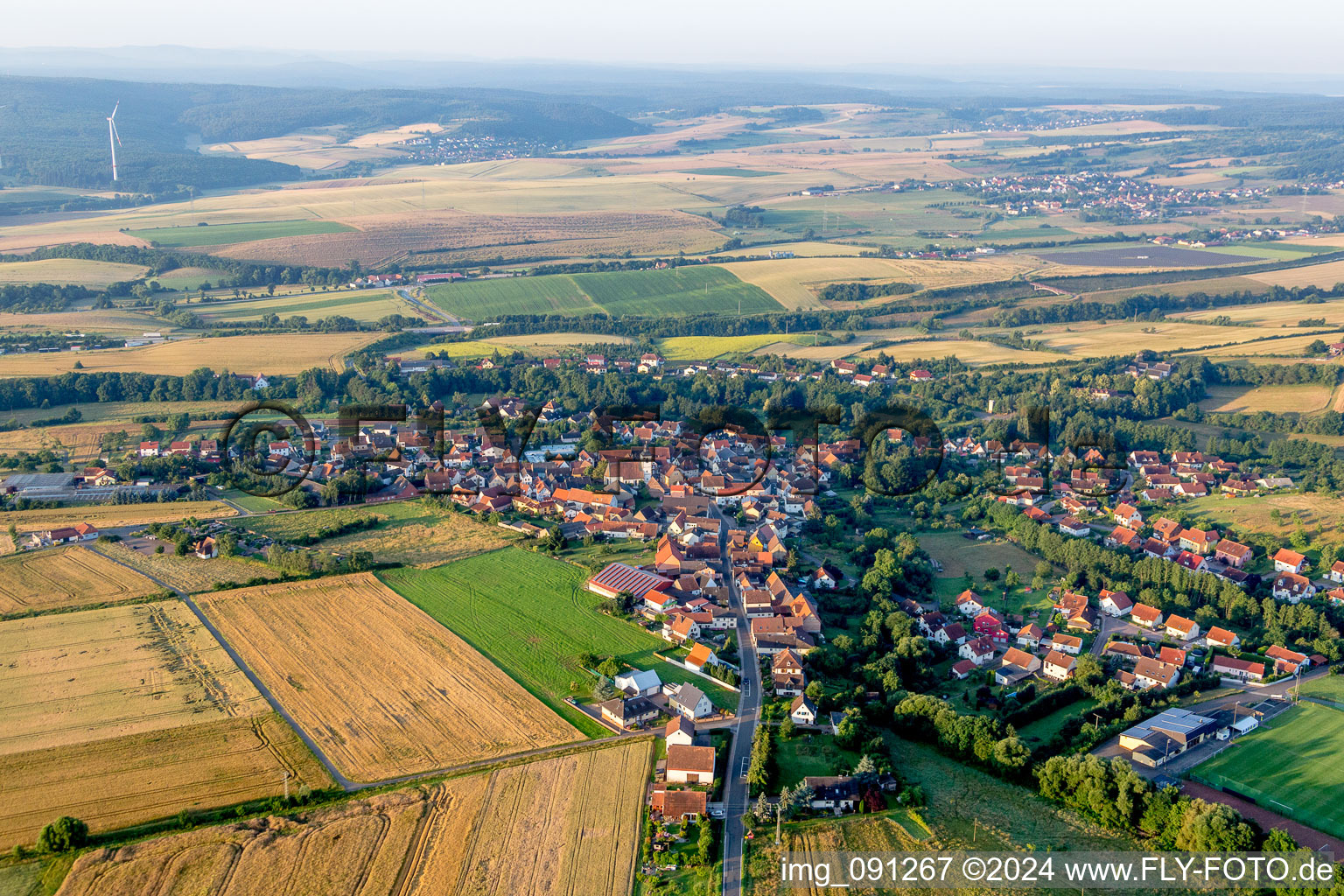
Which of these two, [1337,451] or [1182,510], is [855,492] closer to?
[1182,510]

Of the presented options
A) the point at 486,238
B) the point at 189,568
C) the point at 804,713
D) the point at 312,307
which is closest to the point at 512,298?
the point at 312,307

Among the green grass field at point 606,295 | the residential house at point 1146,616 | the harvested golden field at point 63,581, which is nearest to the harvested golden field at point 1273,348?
the green grass field at point 606,295

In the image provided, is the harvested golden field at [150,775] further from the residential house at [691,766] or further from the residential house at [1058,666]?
the residential house at [1058,666]

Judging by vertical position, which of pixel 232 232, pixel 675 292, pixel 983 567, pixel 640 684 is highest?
pixel 232 232

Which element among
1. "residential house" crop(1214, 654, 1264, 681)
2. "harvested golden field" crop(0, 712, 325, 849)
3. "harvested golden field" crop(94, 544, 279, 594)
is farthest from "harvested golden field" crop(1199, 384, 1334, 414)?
"harvested golden field" crop(0, 712, 325, 849)

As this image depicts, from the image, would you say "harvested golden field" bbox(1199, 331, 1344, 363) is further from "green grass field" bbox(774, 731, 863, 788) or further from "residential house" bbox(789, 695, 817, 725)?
"green grass field" bbox(774, 731, 863, 788)

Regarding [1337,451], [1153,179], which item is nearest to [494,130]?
[1153,179]

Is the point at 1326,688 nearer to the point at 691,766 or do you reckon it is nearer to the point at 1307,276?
the point at 691,766
